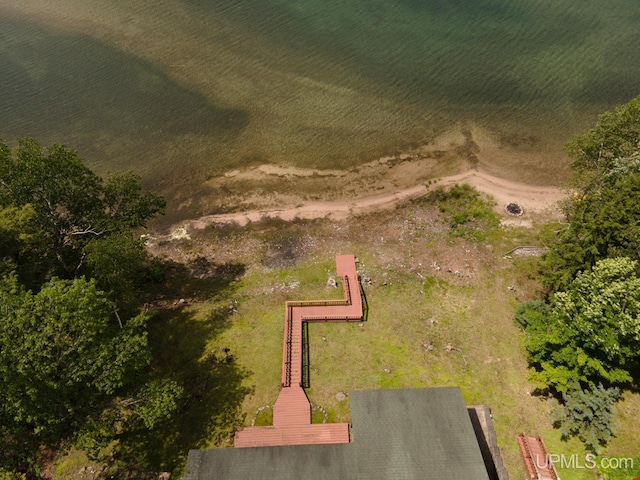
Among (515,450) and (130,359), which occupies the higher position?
(130,359)

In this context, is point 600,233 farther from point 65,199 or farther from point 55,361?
point 65,199

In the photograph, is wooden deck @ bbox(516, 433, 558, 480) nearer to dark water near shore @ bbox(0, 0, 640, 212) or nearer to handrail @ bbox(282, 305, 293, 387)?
handrail @ bbox(282, 305, 293, 387)

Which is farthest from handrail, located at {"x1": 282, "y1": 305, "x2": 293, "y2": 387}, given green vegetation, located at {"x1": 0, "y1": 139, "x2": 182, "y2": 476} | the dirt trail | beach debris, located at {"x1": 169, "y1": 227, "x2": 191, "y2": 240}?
beach debris, located at {"x1": 169, "y1": 227, "x2": 191, "y2": 240}

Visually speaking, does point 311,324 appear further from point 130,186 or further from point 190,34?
point 190,34

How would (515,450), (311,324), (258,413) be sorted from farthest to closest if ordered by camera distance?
(311,324)
(258,413)
(515,450)

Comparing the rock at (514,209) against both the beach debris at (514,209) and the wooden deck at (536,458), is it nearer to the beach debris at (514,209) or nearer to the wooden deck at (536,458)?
the beach debris at (514,209)

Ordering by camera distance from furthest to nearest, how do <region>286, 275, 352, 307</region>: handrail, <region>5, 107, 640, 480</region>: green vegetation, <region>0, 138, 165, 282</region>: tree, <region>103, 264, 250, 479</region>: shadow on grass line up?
<region>286, 275, 352, 307</region>: handrail
<region>0, 138, 165, 282</region>: tree
<region>103, 264, 250, 479</region>: shadow on grass
<region>5, 107, 640, 480</region>: green vegetation

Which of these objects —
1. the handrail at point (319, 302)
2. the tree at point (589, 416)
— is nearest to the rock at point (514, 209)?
the tree at point (589, 416)

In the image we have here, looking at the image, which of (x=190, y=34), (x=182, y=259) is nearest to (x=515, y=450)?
(x=182, y=259)
